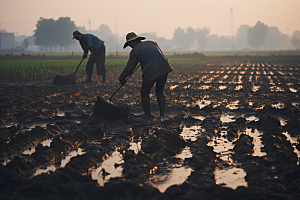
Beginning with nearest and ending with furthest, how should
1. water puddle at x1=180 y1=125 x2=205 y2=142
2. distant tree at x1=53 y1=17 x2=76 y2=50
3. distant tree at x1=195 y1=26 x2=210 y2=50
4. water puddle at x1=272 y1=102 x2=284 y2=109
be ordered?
water puddle at x1=180 y1=125 x2=205 y2=142 < water puddle at x1=272 y1=102 x2=284 y2=109 < distant tree at x1=53 y1=17 x2=76 y2=50 < distant tree at x1=195 y1=26 x2=210 y2=50

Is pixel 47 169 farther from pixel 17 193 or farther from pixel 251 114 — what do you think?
pixel 251 114

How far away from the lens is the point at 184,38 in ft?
561

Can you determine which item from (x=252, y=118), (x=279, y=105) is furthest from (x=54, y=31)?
(x=252, y=118)

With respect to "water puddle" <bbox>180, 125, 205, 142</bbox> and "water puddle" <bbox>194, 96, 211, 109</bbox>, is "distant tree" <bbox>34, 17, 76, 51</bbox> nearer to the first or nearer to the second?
"water puddle" <bbox>194, 96, 211, 109</bbox>

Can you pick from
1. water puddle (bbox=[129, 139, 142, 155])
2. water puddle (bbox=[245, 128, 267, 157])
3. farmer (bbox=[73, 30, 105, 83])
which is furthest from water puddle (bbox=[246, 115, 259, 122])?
farmer (bbox=[73, 30, 105, 83])

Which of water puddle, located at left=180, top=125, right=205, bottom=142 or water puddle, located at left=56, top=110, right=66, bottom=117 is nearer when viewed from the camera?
water puddle, located at left=180, top=125, right=205, bottom=142

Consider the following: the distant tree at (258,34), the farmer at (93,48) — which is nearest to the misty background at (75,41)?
the distant tree at (258,34)

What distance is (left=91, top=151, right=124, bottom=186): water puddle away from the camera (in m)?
3.07

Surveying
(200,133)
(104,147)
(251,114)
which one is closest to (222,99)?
(251,114)

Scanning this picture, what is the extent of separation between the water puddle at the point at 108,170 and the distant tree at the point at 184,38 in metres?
169

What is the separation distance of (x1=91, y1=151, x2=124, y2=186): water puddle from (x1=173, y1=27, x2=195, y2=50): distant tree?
169 metres

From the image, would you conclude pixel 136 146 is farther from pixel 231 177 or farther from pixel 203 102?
pixel 203 102

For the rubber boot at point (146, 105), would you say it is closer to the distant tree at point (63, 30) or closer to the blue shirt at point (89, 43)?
the blue shirt at point (89, 43)

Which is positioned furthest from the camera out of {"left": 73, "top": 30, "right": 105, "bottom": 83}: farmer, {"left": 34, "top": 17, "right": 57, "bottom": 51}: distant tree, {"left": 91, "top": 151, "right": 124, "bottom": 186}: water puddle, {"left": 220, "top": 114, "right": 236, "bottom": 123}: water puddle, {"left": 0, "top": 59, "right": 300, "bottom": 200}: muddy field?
{"left": 34, "top": 17, "right": 57, "bottom": 51}: distant tree
